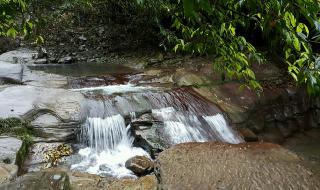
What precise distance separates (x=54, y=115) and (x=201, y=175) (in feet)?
10.7

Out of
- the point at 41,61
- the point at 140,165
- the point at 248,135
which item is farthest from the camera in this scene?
the point at 41,61

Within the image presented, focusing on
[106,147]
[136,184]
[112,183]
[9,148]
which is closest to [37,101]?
[9,148]

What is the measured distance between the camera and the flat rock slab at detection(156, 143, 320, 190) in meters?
4.19

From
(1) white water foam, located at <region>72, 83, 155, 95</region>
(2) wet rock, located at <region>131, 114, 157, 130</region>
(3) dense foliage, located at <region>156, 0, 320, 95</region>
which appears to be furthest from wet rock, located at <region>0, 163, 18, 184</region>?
(1) white water foam, located at <region>72, 83, 155, 95</region>

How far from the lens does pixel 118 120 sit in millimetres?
6789

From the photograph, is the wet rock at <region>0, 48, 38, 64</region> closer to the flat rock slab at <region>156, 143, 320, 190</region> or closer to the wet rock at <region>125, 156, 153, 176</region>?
the wet rock at <region>125, 156, 153, 176</region>

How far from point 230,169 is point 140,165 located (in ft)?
4.87

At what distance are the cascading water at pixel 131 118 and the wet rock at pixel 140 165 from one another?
10 centimetres

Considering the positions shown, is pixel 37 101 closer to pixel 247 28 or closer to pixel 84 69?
pixel 84 69

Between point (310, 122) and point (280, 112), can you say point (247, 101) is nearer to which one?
point (280, 112)

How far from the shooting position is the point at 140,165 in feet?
18.0

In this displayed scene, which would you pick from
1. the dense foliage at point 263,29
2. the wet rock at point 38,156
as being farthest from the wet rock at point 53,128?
the dense foliage at point 263,29

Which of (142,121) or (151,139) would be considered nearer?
(151,139)

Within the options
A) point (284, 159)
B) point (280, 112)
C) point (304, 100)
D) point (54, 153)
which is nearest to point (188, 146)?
point (284, 159)
